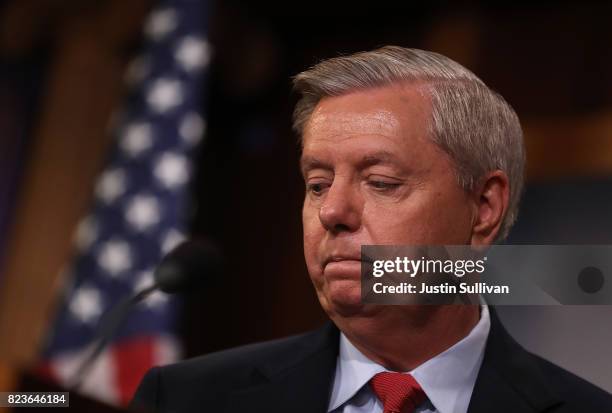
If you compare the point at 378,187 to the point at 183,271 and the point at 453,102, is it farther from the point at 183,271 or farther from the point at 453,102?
the point at 183,271

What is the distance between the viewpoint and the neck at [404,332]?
4.00 ft

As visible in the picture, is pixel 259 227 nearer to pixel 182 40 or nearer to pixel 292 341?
pixel 182 40

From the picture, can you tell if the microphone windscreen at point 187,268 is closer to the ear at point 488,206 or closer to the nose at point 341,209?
the nose at point 341,209

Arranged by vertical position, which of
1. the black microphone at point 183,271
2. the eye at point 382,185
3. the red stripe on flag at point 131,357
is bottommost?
the red stripe on flag at point 131,357

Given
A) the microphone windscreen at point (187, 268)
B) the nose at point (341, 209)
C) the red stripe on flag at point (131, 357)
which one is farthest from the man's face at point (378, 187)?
the red stripe on flag at point (131, 357)

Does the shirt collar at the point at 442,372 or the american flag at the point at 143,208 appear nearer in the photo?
the shirt collar at the point at 442,372

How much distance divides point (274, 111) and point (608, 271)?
1.59 metres

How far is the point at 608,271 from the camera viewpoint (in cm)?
124

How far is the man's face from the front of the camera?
1208mm

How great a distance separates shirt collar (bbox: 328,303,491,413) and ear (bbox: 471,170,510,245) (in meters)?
0.10

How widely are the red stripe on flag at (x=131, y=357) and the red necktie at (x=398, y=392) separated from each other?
1.50 metres

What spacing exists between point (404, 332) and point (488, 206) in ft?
0.70

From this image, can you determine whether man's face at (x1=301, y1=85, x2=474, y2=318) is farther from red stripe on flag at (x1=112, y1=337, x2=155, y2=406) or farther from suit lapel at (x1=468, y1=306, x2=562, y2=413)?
red stripe on flag at (x1=112, y1=337, x2=155, y2=406)

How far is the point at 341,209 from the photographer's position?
1.20 m
